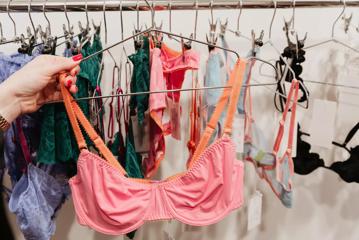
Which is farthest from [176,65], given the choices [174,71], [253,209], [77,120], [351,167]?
[351,167]

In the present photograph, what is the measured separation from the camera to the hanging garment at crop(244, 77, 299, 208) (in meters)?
1.03

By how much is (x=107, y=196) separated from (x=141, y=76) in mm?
309

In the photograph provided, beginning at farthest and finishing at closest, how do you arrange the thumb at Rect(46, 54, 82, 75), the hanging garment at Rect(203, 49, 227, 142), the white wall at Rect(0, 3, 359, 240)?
the white wall at Rect(0, 3, 359, 240)
the hanging garment at Rect(203, 49, 227, 142)
the thumb at Rect(46, 54, 82, 75)

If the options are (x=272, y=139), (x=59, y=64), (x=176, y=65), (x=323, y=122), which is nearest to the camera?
(x=59, y=64)

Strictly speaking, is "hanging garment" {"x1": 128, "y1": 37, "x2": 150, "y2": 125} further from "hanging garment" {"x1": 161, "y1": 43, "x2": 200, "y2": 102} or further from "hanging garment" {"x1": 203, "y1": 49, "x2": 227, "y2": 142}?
"hanging garment" {"x1": 203, "y1": 49, "x2": 227, "y2": 142}

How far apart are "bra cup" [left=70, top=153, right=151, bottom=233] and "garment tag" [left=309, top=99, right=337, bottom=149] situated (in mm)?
532

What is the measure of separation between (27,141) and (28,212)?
0.59ft

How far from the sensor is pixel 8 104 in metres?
0.89

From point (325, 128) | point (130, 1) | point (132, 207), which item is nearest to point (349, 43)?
point (325, 128)

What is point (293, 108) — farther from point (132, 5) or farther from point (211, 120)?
point (132, 5)

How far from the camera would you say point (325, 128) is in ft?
3.65

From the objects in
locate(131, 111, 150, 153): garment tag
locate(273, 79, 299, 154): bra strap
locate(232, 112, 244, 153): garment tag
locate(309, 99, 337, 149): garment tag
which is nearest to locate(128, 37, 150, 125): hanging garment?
locate(131, 111, 150, 153): garment tag

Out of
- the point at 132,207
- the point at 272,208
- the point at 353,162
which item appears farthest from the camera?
the point at 272,208

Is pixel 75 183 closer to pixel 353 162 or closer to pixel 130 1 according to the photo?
pixel 130 1
